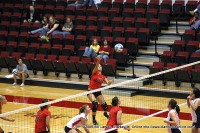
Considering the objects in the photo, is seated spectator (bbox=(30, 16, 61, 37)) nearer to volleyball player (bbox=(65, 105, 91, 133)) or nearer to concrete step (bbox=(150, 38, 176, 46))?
concrete step (bbox=(150, 38, 176, 46))

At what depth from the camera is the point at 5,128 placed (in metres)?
16.3

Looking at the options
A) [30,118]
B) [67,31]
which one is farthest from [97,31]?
[30,118]

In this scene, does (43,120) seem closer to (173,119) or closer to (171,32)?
A: (173,119)

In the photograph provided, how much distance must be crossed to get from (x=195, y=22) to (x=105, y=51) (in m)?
4.09

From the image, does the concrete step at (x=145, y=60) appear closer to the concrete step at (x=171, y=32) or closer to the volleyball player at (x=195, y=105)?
the concrete step at (x=171, y=32)

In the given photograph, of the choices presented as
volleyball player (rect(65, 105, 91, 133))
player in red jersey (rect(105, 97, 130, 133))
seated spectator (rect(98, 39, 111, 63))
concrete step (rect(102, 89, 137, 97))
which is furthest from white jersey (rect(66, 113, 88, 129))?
seated spectator (rect(98, 39, 111, 63))

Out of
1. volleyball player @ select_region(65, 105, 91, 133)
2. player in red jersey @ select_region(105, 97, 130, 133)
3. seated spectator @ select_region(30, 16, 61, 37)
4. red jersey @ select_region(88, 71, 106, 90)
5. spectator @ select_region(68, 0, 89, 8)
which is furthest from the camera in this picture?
spectator @ select_region(68, 0, 89, 8)

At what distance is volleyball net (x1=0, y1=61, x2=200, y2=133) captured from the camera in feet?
54.7

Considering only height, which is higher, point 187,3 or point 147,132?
point 187,3

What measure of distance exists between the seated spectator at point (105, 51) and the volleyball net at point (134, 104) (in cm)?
153

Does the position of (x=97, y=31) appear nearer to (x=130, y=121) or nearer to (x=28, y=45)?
(x=28, y=45)

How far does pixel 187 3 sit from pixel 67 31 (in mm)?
5511

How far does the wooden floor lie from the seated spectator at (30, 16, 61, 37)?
316cm

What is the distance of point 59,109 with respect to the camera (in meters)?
18.7
